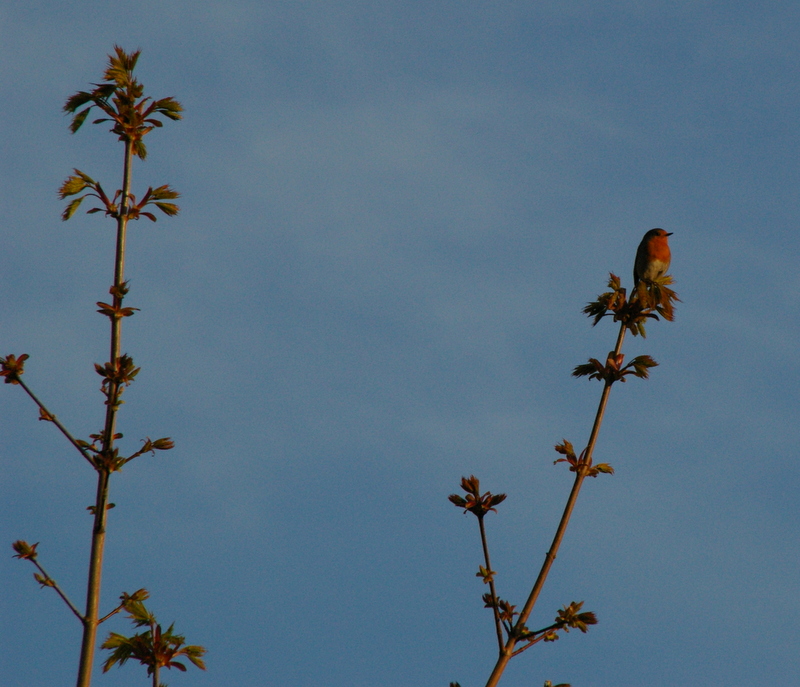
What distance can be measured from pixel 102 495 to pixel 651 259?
9.91 metres

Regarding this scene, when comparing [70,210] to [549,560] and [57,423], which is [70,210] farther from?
[549,560]

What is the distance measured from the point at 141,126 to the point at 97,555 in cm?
344

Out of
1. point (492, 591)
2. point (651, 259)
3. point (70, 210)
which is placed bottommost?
point (492, 591)

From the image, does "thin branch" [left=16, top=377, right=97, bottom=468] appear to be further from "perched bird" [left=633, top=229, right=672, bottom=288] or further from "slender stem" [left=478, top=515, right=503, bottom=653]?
"perched bird" [left=633, top=229, right=672, bottom=288]

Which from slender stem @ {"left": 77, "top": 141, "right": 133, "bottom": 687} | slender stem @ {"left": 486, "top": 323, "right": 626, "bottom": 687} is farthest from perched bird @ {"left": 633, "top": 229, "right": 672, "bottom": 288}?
slender stem @ {"left": 77, "top": 141, "right": 133, "bottom": 687}

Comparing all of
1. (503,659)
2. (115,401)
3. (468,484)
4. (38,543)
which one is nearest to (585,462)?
(468,484)

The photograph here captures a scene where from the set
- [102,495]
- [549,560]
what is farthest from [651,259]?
[102,495]

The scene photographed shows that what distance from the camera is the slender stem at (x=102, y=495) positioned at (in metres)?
6.23

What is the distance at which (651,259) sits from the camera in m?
14.3

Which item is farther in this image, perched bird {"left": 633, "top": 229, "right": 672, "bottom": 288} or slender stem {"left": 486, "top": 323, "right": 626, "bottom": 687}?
perched bird {"left": 633, "top": 229, "right": 672, "bottom": 288}

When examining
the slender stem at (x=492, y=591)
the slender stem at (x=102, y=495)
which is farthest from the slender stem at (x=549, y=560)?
the slender stem at (x=102, y=495)

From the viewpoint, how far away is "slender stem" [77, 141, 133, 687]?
6.23 m

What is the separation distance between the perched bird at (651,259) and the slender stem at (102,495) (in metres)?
8.99

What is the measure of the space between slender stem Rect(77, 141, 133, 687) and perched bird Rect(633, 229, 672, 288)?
8989mm
